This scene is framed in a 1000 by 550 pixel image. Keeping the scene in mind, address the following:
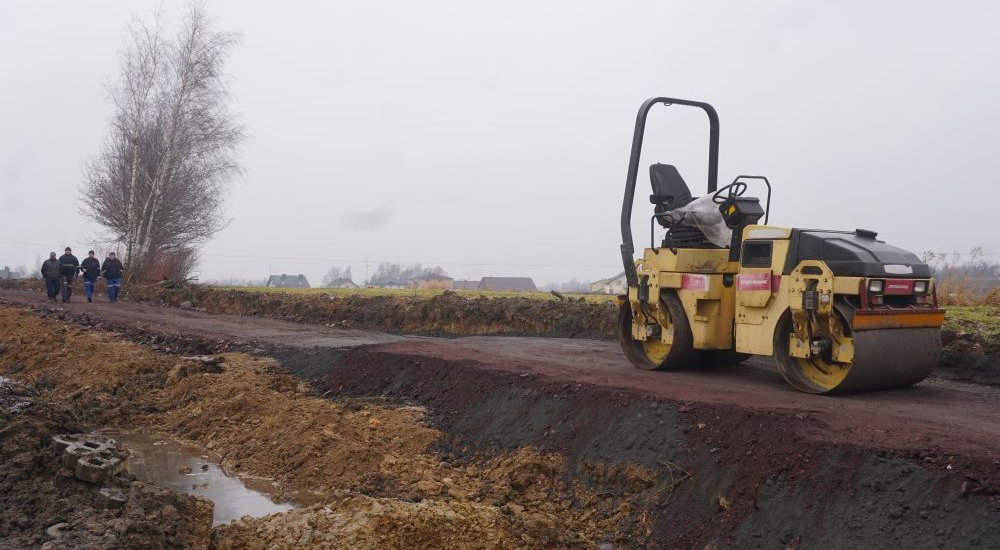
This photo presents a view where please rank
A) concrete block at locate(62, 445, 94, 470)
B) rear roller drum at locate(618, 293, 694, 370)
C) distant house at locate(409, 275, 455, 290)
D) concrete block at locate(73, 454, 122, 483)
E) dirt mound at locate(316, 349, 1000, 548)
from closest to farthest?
dirt mound at locate(316, 349, 1000, 548) → concrete block at locate(73, 454, 122, 483) → concrete block at locate(62, 445, 94, 470) → rear roller drum at locate(618, 293, 694, 370) → distant house at locate(409, 275, 455, 290)

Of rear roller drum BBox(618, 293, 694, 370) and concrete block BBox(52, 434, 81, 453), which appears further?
rear roller drum BBox(618, 293, 694, 370)

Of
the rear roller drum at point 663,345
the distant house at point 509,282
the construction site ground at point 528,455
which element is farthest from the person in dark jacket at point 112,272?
the distant house at point 509,282

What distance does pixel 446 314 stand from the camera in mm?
20188

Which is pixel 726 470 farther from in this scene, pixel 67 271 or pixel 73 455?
pixel 67 271

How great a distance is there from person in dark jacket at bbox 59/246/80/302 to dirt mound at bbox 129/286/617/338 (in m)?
4.60

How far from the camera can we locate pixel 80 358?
45.7 ft

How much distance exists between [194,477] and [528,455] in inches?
142

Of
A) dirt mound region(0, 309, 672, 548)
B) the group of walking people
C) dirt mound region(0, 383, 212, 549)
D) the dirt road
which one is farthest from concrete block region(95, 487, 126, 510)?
the group of walking people

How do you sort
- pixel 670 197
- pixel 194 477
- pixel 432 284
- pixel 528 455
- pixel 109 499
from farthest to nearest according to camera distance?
pixel 432 284 → pixel 670 197 → pixel 194 477 → pixel 528 455 → pixel 109 499

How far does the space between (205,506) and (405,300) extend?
15427 millimetres

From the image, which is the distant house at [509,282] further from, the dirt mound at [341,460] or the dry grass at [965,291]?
the dirt mound at [341,460]

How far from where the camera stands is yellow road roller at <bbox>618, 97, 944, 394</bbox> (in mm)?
7832

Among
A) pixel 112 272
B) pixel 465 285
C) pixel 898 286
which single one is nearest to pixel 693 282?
pixel 898 286

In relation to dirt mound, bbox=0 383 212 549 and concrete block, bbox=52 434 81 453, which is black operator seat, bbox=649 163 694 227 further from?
concrete block, bbox=52 434 81 453
